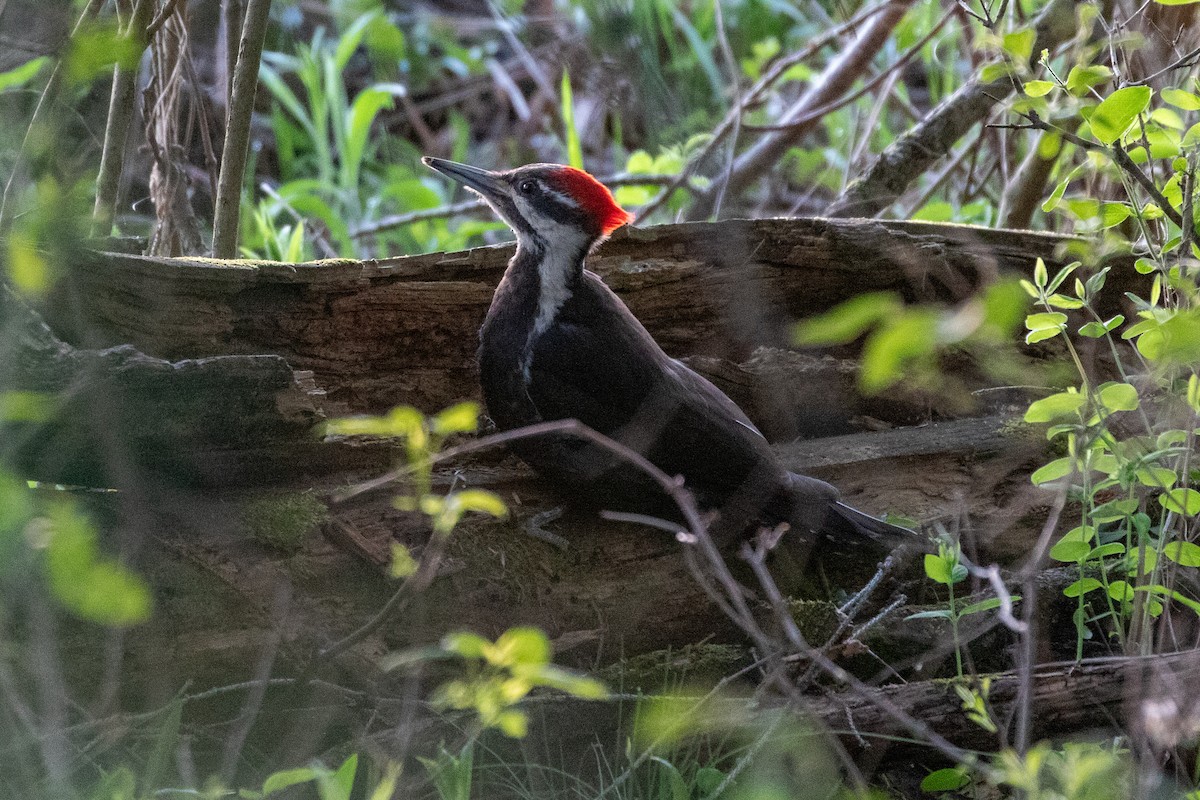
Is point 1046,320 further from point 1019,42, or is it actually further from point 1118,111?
point 1019,42

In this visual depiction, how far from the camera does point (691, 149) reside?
452cm

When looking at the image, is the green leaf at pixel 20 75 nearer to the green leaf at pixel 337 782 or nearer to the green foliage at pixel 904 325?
the green leaf at pixel 337 782

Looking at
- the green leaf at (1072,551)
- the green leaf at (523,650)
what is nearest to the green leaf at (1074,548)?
the green leaf at (1072,551)

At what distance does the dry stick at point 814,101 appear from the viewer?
4.47m

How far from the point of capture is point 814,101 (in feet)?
15.6

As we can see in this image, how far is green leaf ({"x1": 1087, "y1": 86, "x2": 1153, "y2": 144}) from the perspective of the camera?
1.77 m

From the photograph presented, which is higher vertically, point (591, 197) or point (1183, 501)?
point (591, 197)

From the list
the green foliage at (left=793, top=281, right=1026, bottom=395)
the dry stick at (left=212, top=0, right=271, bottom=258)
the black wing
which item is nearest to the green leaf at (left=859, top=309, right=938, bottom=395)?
the green foliage at (left=793, top=281, right=1026, bottom=395)

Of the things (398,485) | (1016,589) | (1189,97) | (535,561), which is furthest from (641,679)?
(1189,97)

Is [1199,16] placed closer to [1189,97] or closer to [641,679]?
[1189,97]

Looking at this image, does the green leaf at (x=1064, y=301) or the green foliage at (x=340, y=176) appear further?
the green foliage at (x=340, y=176)

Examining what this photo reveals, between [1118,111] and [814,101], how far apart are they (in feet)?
10.1

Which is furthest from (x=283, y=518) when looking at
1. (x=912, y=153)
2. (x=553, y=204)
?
(x=912, y=153)

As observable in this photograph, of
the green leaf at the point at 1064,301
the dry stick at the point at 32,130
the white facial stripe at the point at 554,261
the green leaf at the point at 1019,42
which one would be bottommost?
the white facial stripe at the point at 554,261
